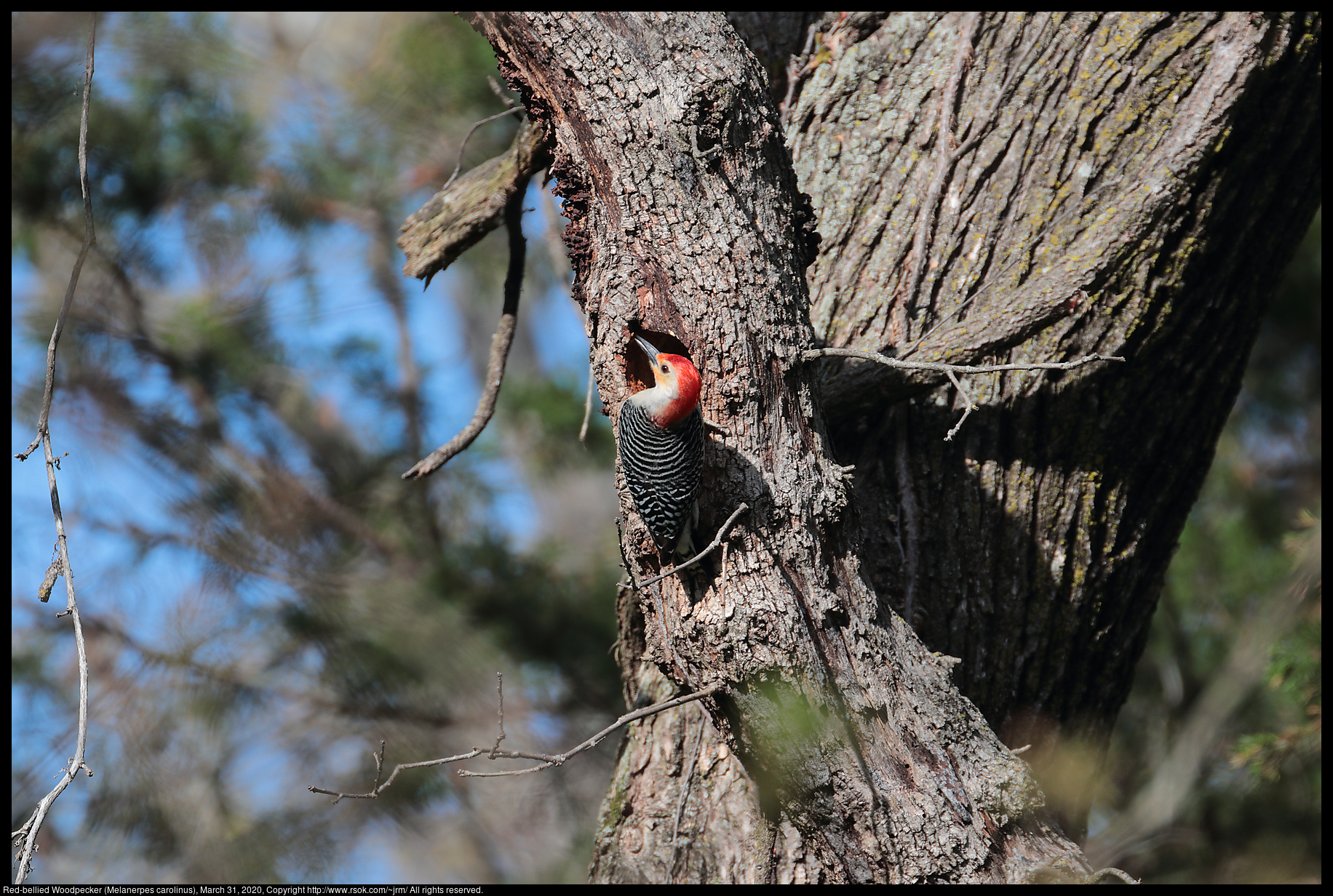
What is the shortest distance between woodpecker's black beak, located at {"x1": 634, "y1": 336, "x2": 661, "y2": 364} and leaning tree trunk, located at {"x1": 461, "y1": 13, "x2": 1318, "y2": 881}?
7cm

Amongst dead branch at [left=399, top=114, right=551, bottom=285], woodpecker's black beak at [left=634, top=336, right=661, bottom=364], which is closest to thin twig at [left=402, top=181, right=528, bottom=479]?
dead branch at [left=399, top=114, right=551, bottom=285]

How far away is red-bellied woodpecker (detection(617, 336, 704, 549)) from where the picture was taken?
6.63ft

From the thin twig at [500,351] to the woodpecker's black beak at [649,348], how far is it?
455 mm

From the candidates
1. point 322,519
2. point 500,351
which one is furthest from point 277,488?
point 500,351

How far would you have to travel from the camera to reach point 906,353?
2.35 meters

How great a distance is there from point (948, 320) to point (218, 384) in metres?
4.25

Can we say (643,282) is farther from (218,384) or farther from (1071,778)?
(218,384)

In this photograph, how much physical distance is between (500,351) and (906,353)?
121cm

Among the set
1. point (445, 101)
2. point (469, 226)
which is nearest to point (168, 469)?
point (445, 101)

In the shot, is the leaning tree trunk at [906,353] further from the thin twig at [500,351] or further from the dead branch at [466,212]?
the thin twig at [500,351]

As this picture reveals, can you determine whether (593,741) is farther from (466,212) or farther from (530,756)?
(466,212)

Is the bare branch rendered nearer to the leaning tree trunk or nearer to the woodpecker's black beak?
the leaning tree trunk

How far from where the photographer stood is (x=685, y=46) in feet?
6.76

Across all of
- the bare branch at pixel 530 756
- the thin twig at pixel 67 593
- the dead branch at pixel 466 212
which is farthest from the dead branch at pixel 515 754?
the dead branch at pixel 466 212
